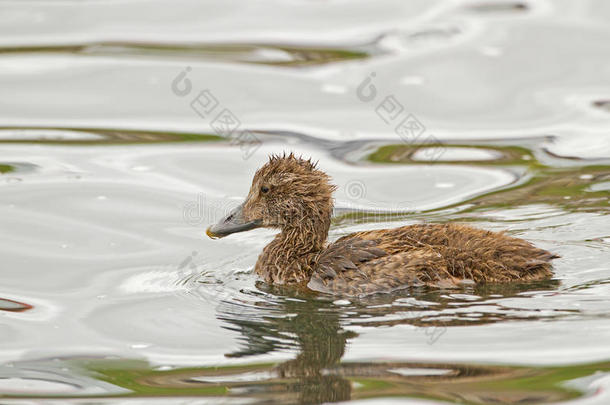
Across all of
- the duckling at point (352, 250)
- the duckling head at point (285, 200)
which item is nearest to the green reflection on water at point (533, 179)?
the duckling at point (352, 250)

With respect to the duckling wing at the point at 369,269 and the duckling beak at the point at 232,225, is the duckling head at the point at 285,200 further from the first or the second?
the duckling wing at the point at 369,269

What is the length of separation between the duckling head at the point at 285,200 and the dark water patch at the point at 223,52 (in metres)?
6.87

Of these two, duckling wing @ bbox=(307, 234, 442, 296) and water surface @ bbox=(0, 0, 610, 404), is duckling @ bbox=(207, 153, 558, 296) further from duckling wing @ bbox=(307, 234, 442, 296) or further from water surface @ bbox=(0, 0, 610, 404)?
water surface @ bbox=(0, 0, 610, 404)

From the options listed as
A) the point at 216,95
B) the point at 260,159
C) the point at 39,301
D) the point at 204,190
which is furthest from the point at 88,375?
the point at 216,95

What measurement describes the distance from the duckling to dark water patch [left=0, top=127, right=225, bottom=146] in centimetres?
453

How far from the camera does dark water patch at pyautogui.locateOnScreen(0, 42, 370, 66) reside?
53.9 feet

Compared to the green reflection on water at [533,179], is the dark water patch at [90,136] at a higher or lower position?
higher

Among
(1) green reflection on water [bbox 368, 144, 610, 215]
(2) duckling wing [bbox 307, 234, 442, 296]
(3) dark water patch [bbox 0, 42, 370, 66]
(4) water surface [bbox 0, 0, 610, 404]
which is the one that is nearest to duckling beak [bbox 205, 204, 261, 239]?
(4) water surface [bbox 0, 0, 610, 404]

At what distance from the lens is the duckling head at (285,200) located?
959 centimetres

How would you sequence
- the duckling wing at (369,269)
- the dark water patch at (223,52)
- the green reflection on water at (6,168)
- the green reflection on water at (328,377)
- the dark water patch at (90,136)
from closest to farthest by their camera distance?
the green reflection on water at (328,377)
the duckling wing at (369,269)
the green reflection on water at (6,168)
the dark water patch at (90,136)
the dark water patch at (223,52)

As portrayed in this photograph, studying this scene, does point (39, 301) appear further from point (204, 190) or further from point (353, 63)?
point (353, 63)

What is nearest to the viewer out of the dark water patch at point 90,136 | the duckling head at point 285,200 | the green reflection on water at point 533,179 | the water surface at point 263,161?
the water surface at point 263,161

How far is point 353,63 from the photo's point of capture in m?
16.1

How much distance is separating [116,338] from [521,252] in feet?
11.6
